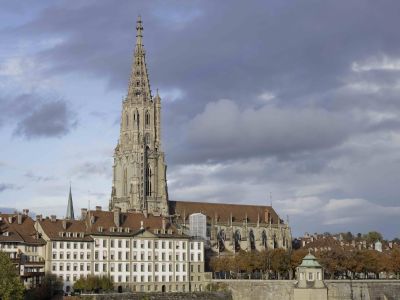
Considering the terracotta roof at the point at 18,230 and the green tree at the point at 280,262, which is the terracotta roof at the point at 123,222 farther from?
the green tree at the point at 280,262

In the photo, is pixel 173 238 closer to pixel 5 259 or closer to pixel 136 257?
pixel 136 257

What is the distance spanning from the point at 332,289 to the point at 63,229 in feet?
144

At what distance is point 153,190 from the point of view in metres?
178

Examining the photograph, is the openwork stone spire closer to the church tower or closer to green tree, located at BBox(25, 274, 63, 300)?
the church tower

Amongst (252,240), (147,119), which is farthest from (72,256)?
(252,240)

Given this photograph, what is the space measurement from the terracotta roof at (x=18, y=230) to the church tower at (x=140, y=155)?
45126 millimetres

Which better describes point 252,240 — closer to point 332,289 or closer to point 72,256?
point 332,289

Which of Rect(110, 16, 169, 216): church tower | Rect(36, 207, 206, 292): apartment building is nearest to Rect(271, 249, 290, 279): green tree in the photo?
Rect(36, 207, 206, 292): apartment building

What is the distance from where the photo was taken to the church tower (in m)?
176

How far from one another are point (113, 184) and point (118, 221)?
47.4 metres

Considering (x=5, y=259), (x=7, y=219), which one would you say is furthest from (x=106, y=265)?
(x=5, y=259)

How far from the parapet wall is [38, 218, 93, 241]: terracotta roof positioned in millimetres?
25517

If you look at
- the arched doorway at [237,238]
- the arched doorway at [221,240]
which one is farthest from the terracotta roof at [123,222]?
the arched doorway at [237,238]

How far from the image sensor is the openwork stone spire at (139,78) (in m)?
184
